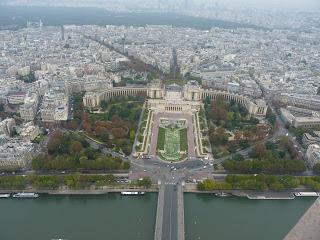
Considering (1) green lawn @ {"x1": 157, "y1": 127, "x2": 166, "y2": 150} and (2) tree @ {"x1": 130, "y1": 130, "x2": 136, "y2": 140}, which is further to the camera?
(2) tree @ {"x1": 130, "y1": 130, "x2": 136, "y2": 140}

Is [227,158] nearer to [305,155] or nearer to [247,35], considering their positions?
[305,155]

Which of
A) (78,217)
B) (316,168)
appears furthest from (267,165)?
(78,217)

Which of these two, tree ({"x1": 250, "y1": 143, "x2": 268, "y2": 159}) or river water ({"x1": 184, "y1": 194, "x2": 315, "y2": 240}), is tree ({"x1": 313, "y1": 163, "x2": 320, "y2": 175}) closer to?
river water ({"x1": 184, "y1": 194, "x2": 315, "y2": 240})

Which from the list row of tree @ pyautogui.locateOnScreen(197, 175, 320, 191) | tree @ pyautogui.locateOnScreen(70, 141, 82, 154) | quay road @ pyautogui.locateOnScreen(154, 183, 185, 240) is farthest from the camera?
tree @ pyautogui.locateOnScreen(70, 141, 82, 154)

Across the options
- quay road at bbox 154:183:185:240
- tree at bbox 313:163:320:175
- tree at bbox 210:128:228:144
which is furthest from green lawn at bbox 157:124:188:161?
tree at bbox 313:163:320:175

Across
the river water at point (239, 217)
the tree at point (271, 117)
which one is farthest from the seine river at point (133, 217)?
the tree at point (271, 117)

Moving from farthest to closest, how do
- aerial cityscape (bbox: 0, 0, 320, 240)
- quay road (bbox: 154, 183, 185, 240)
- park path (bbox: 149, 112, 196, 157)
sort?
park path (bbox: 149, 112, 196, 157), aerial cityscape (bbox: 0, 0, 320, 240), quay road (bbox: 154, 183, 185, 240)

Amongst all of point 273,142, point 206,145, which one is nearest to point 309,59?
point 273,142
